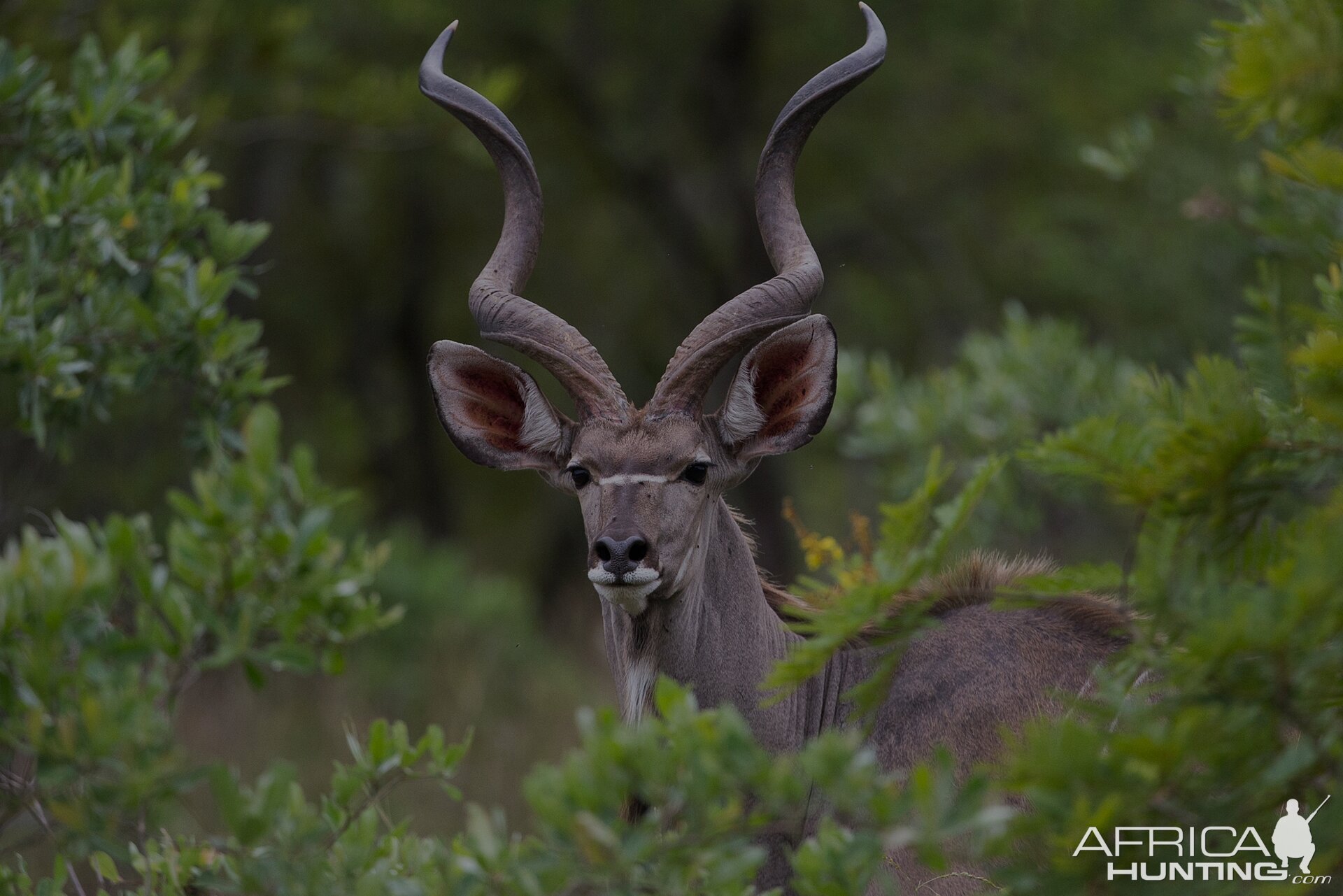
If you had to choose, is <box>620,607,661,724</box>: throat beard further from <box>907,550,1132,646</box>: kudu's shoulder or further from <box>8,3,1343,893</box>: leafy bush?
<box>8,3,1343,893</box>: leafy bush

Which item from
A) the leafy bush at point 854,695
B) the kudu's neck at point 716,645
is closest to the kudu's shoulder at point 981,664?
the kudu's neck at point 716,645

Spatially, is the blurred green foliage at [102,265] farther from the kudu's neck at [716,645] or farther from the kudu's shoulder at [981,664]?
the kudu's shoulder at [981,664]

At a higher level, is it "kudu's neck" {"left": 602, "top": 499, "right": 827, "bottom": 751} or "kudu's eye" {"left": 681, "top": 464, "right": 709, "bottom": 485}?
"kudu's eye" {"left": 681, "top": 464, "right": 709, "bottom": 485}

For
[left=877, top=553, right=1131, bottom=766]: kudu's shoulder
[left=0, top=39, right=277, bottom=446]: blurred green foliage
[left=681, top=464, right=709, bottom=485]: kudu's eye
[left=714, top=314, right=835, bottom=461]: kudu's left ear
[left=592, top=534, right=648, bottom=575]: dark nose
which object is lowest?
[left=877, top=553, right=1131, bottom=766]: kudu's shoulder

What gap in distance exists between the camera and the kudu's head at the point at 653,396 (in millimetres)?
4438

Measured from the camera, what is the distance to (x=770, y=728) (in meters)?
4.56

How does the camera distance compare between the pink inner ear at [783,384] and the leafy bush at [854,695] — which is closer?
the leafy bush at [854,695]

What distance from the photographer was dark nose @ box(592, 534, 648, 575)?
422 cm

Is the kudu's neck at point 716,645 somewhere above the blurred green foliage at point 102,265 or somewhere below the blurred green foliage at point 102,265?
below

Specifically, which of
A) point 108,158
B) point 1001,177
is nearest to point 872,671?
point 108,158

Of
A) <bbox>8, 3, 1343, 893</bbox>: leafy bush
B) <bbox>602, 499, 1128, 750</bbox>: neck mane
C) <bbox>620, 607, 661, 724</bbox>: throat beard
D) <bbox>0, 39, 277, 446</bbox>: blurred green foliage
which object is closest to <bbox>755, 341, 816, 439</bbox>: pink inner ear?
<bbox>602, 499, 1128, 750</bbox>: neck mane

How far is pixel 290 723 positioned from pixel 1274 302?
7.70 m

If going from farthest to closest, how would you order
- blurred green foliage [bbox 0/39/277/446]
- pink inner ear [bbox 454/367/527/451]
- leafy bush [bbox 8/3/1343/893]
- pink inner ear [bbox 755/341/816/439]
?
pink inner ear [bbox 454/367/527/451] < pink inner ear [bbox 755/341/816/439] < blurred green foliage [bbox 0/39/277/446] < leafy bush [bbox 8/3/1343/893]

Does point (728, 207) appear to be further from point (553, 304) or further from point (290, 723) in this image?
point (290, 723)
